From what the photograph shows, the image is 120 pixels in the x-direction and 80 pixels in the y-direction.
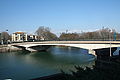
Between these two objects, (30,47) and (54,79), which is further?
(30,47)

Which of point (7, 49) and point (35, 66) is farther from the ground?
point (7, 49)

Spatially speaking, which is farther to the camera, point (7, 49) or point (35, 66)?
point (7, 49)

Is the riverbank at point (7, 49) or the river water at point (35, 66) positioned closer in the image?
the river water at point (35, 66)

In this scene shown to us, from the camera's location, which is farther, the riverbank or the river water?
the riverbank

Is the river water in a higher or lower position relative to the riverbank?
lower

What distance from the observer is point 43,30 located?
9619cm

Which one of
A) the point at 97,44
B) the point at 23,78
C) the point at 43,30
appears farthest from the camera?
the point at 43,30

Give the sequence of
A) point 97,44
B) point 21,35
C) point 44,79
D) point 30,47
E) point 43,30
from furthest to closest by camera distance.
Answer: point 21,35 < point 43,30 < point 30,47 < point 97,44 < point 44,79

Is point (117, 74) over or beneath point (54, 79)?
over

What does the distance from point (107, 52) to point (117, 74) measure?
33897mm

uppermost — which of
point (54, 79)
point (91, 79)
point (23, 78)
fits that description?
point (91, 79)

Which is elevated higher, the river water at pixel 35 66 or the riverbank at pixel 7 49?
the riverbank at pixel 7 49

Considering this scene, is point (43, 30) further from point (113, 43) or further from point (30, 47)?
point (113, 43)

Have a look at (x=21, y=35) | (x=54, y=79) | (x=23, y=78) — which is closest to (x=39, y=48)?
(x=23, y=78)
